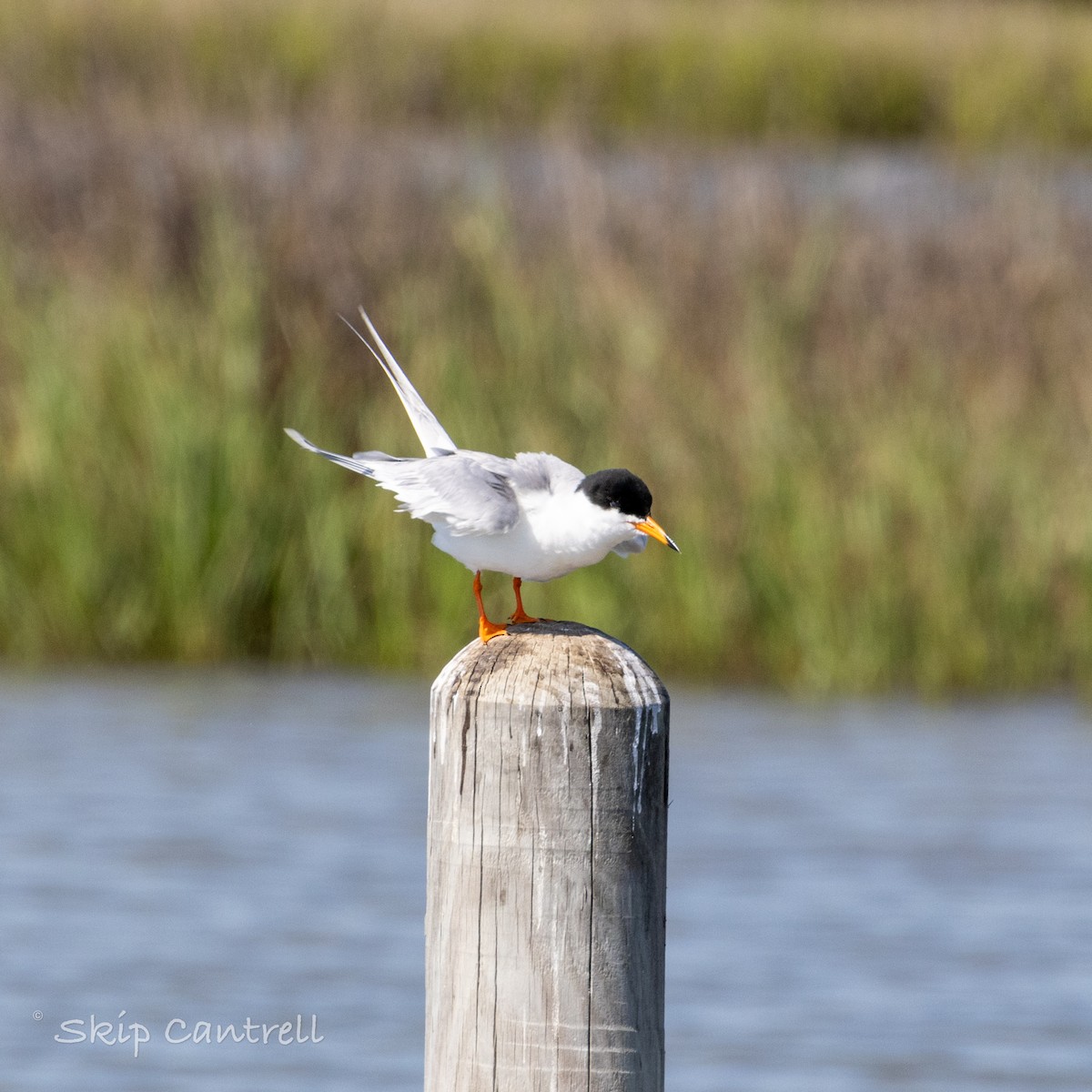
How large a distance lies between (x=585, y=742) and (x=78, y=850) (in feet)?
15.3

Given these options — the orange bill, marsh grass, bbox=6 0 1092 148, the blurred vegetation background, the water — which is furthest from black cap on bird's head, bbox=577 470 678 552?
marsh grass, bbox=6 0 1092 148

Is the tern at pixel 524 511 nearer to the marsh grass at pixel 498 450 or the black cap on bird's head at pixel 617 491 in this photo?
the black cap on bird's head at pixel 617 491

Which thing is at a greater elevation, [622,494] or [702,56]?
[702,56]

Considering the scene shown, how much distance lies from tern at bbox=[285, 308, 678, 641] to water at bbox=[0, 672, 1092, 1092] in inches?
88.7

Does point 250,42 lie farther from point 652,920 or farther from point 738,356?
point 652,920

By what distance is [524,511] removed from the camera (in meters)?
3.60

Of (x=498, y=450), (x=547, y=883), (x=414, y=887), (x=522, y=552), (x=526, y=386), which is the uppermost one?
(x=526, y=386)

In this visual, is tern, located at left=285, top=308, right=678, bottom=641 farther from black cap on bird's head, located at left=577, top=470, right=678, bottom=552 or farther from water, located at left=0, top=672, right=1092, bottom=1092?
water, located at left=0, top=672, right=1092, bottom=1092

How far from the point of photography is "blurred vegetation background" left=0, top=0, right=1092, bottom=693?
9.25 meters

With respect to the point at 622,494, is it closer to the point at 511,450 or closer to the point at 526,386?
the point at 511,450

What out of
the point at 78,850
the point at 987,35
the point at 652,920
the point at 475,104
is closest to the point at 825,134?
the point at 987,35

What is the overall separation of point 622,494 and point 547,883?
71 centimetres

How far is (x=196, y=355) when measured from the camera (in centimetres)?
948

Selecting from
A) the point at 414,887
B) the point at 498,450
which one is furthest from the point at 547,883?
the point at 498,450
